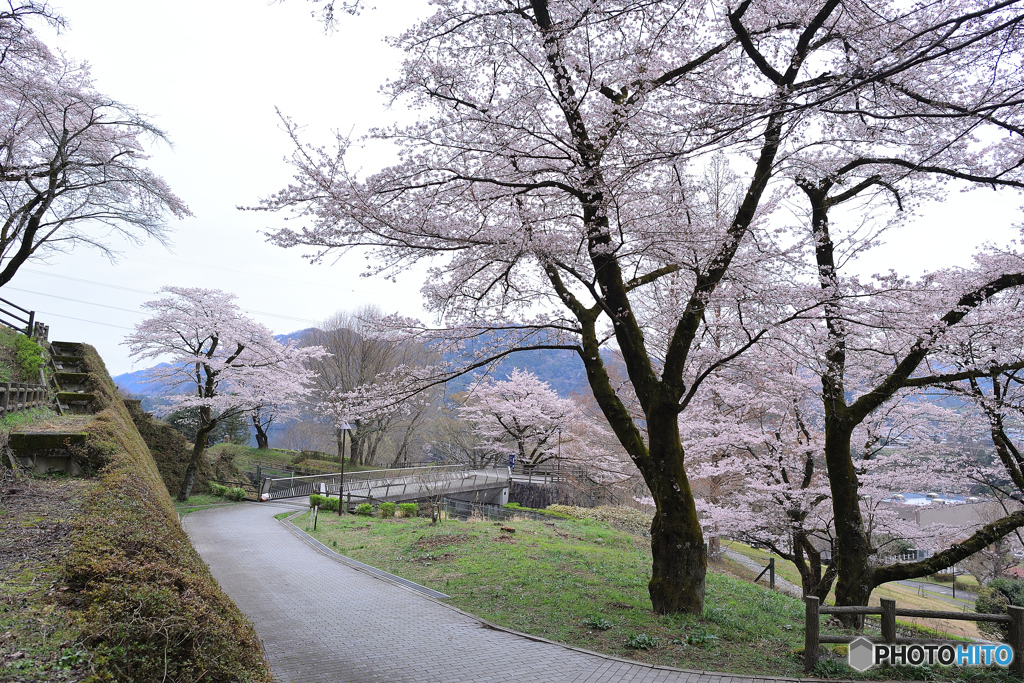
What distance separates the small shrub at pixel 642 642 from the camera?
6.76 m

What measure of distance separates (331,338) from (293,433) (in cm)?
2267

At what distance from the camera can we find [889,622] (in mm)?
6316

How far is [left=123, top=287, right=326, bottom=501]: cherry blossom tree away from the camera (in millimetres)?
23234

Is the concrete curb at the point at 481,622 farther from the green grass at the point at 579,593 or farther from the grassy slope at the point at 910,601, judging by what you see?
the grassy slope at the point at 910,601

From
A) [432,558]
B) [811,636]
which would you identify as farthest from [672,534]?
[432,558]

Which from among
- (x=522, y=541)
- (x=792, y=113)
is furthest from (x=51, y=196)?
(x=792, y=113)

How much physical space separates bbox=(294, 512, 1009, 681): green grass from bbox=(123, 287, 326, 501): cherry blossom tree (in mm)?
9435

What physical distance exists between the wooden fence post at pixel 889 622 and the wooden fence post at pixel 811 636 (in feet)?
2.82

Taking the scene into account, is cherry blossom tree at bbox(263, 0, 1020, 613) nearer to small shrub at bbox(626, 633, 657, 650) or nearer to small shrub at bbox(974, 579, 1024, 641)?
small shrub at bbox(626, 633, 657, 650)

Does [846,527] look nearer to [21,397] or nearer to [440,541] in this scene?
[440,541]

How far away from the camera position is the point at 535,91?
7.21 meters

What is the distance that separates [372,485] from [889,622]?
24.3 metres

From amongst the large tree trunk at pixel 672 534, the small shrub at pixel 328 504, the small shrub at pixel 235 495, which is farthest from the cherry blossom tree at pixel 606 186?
the small shrub at pixel 235 495

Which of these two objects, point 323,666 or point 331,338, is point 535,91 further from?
point 331,338
